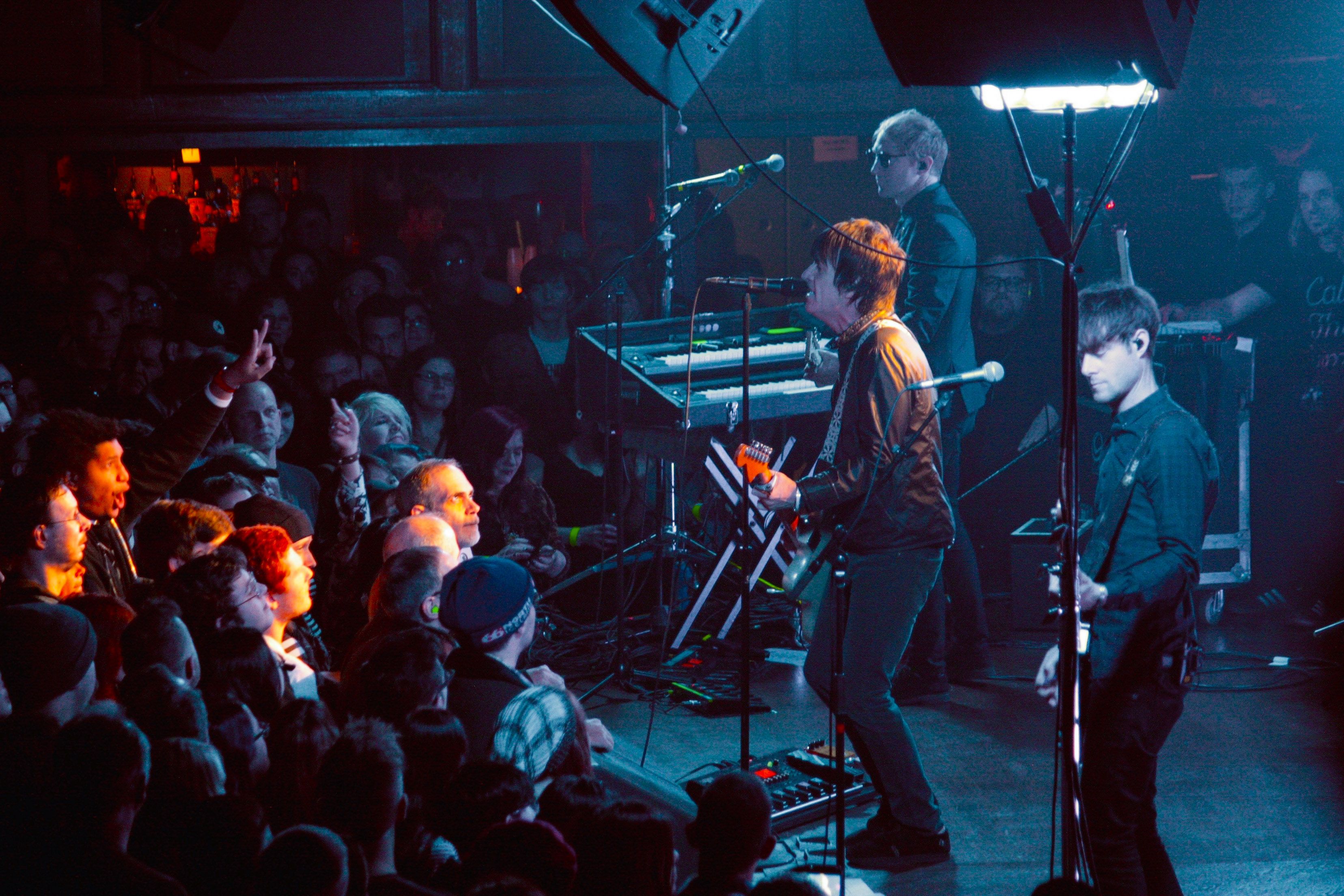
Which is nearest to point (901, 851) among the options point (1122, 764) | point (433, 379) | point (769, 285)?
point (1122, 764)

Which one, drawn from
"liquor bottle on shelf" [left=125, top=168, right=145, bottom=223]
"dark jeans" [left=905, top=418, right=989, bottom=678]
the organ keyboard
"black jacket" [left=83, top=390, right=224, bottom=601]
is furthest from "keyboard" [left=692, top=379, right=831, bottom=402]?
"liquor bottle on shelf" [left=125, top=168, right=145, bottom=223]

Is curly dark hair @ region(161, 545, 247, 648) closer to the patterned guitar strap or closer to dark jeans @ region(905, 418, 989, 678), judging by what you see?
the patterned guitar strap

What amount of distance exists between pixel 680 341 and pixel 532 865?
12.9 ft

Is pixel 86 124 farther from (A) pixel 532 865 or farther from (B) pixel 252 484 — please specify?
(A) pixel 532 865

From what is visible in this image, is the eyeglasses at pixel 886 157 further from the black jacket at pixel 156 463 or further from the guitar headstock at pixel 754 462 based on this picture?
the black jacket at pixel 156 463

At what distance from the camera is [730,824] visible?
7.63 feet

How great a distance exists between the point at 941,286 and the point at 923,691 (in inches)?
64.3

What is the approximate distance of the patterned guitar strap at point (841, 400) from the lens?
3.64m

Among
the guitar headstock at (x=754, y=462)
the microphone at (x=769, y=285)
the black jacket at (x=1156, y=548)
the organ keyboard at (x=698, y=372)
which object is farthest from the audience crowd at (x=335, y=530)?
the microphone at (x=769, y=285)

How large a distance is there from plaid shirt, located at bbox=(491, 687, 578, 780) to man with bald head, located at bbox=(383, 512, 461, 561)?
1123mm

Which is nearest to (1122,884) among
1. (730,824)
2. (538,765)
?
(730,824)

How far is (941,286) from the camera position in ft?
17.1

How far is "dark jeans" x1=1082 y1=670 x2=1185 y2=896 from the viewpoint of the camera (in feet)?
9.36

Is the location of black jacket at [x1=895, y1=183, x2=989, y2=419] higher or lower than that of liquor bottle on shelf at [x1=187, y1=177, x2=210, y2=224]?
lower
